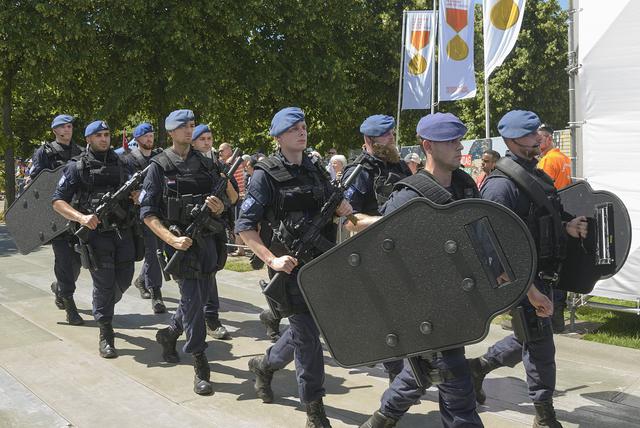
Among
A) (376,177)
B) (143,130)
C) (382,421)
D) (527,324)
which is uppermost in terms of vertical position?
(143,130)

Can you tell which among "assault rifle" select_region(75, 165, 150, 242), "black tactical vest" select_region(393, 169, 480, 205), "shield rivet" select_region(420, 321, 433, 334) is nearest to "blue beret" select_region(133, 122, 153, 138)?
"assault rifle" select_region(75, 165, 150, 242)

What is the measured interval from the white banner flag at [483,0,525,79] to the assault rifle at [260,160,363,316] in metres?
6.46

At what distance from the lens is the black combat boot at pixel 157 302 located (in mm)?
7316

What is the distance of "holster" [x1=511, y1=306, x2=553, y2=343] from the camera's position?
142 inches

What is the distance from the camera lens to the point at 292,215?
3.88m

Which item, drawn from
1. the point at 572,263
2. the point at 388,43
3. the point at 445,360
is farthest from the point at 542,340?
the point at 388,43

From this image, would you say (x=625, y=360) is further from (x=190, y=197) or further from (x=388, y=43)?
(x=388, y=43)

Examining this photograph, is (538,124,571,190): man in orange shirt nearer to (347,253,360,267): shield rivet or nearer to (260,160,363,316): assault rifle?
(260,160,363,316): assault rifle

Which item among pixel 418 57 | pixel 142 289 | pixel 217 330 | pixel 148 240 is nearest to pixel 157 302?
pixel 148 240

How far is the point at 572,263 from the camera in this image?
12.8ft

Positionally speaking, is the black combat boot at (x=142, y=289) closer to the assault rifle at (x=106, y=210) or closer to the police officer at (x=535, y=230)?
the assault rifle at (x=106, y=210)

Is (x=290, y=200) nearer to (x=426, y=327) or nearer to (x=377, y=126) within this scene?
(x=377, y=126)

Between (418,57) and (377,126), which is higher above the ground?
(418,57)

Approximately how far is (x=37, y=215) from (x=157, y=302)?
166 cm
